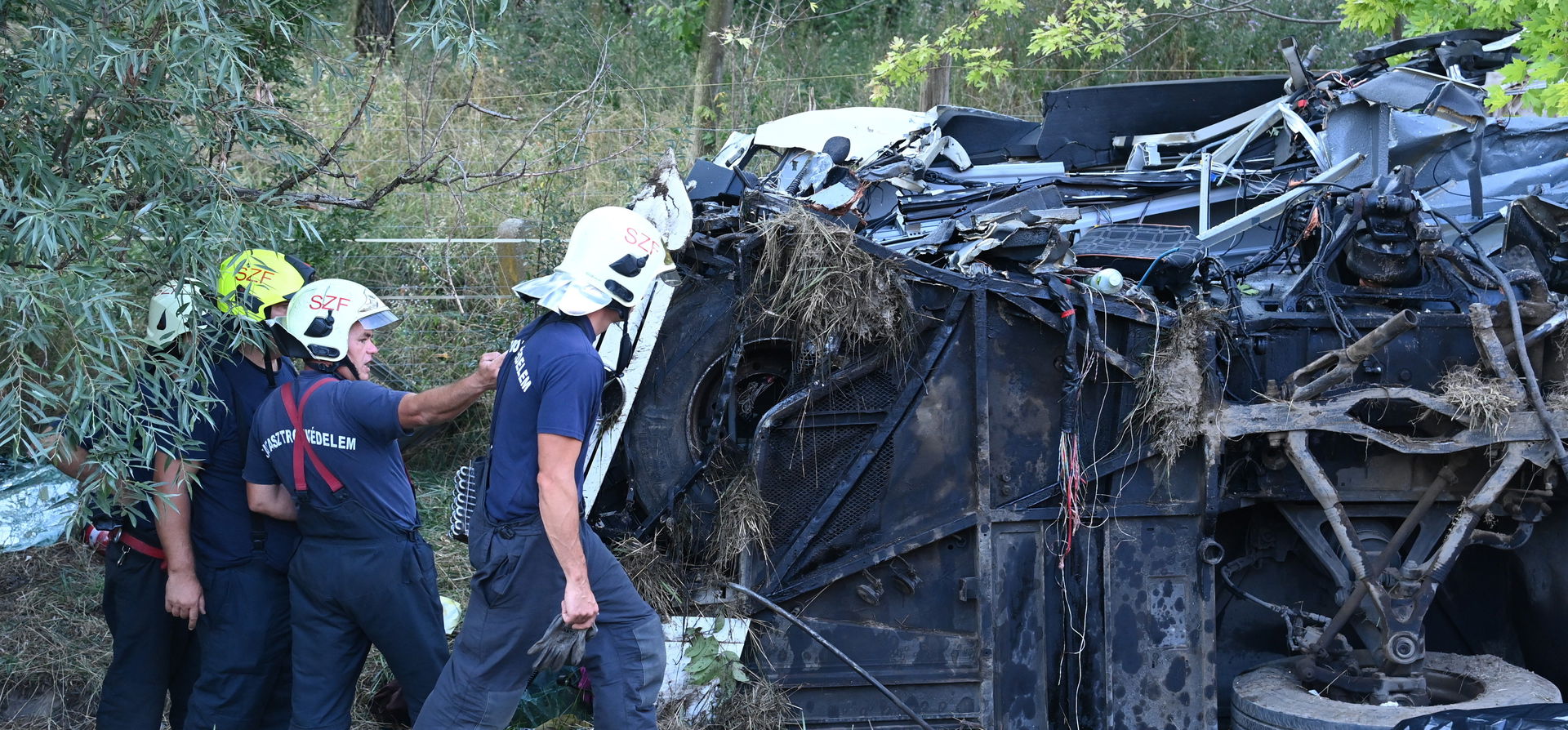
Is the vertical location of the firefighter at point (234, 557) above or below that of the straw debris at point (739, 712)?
above

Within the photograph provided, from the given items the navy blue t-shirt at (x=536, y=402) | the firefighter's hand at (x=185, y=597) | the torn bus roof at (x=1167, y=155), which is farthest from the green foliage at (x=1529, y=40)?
the firefighter's hand at (x=185, y=597)

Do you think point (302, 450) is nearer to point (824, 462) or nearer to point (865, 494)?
point (824, 462)

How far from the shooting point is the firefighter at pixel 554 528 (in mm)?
3385

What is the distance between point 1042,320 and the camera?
169 inches

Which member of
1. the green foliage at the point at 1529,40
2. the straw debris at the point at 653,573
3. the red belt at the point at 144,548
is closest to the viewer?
the red belt at the point at 144,548

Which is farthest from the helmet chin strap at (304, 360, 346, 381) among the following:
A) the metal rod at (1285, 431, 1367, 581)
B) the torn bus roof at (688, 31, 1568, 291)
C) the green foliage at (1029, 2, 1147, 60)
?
the green foliage at (1029, 2, 1147, 60)

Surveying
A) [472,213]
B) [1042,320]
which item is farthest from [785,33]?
[1042,320]

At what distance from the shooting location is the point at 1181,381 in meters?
4.27

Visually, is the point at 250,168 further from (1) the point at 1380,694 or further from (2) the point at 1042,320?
(1) the point at 1380,694

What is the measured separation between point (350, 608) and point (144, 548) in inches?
29.4

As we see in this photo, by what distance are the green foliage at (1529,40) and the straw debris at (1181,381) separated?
8.73ft

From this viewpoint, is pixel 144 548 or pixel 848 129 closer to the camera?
pixel 144 548

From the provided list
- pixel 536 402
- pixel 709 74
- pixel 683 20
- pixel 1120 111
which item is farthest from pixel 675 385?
pixel 683 20

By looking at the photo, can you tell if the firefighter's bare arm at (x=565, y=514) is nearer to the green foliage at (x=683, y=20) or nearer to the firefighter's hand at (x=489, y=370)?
the firefighter's hand at (x=489, y=370)
